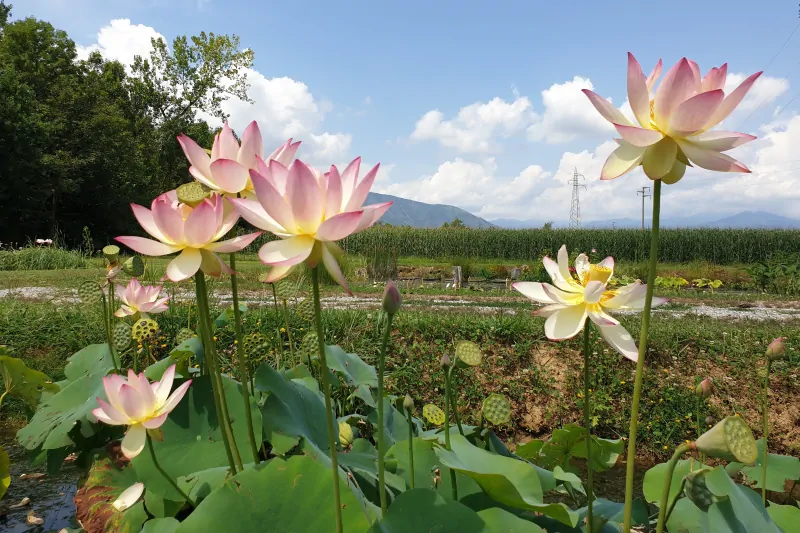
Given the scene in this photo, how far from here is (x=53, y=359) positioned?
3912 millimetres

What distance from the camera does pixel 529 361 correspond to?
4383 millimetres

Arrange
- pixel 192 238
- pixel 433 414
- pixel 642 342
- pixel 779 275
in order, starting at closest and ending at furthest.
Answer: pixel 642 342 → pixel 192 238 → pixel 433 414 → pixel 779 275

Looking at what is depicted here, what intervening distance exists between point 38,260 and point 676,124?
42.3 ft

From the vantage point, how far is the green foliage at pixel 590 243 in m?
20.3

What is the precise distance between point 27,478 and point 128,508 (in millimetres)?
1987

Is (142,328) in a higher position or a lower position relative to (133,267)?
lower

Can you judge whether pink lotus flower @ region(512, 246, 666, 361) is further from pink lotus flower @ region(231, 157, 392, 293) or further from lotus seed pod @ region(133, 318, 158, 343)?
lotus seed pod @ region(133, 318, 158, 343)

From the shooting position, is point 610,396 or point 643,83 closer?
point 643,83

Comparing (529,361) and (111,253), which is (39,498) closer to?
(111,253)

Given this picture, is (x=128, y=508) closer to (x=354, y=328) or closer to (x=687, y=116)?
(x=687, y=116)

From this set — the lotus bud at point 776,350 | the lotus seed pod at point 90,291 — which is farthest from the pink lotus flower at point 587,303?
the lotus seed pod at point 90,291

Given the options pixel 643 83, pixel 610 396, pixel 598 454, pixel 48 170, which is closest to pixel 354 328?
pixel 610 396

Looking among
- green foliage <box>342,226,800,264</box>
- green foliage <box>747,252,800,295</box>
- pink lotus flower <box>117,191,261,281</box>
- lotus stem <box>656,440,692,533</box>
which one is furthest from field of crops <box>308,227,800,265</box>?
lotus stem <box>656,440,692,533</box>

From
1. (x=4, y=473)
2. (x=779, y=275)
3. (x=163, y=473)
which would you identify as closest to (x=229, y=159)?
→ (x=163, y=473)
